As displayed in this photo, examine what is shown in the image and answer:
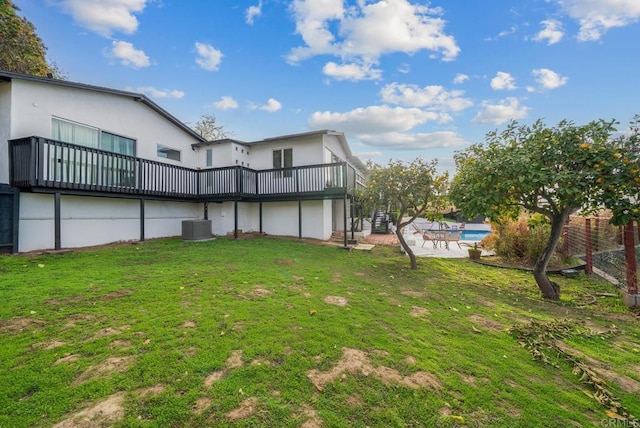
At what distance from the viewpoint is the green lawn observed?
2.26 meters

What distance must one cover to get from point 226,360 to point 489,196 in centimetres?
594

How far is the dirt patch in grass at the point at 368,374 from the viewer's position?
266cm

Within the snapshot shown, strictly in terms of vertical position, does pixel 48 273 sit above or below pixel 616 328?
above

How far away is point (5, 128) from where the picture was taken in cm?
813

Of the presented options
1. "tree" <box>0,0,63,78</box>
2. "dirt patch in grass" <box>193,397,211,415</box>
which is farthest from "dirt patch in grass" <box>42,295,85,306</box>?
"tree" <box>0,0,63,78</box>

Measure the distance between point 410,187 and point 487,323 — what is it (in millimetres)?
5000

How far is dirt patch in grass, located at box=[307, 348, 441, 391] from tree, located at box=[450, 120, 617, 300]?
4475 mm

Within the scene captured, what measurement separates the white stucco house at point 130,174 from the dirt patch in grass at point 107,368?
7.74 m

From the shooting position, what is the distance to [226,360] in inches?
114

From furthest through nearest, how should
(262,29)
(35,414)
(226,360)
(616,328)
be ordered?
(262,29) → (616,328) → (226,360) → (35,414)

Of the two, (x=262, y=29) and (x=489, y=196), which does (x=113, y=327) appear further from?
(x=262, y=29)

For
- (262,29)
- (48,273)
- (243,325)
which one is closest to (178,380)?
(243,325)

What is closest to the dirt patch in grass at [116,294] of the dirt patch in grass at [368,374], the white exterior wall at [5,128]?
the dirt patch in grass at [368,374]

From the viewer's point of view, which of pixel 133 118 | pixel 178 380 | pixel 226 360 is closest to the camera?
pixel 178 380
